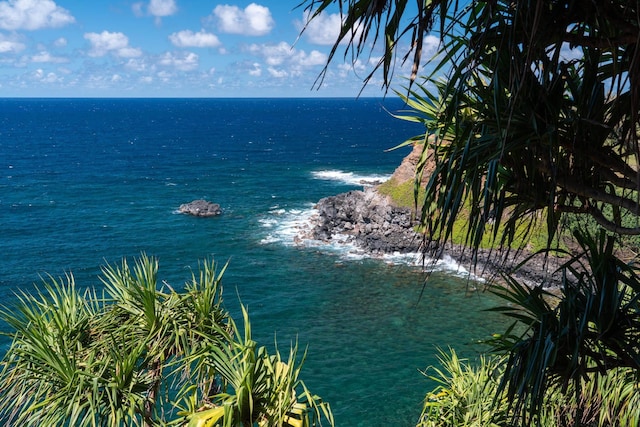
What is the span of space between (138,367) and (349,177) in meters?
68.1

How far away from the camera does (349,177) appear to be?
3068 inches

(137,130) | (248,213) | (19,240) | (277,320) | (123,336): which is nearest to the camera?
(123,336)

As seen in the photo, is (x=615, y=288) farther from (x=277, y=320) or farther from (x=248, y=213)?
(x=248, y=213)

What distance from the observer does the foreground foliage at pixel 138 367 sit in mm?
9148

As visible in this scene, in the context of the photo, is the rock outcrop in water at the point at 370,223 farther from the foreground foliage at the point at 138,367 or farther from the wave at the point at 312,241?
the foreground foliage at the point at 138,367

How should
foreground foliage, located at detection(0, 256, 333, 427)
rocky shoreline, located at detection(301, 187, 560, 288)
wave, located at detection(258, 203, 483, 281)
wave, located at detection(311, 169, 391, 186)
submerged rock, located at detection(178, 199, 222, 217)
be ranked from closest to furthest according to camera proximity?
foreground foliage, located at detection(0, 256, 333, 427), wave, located at detection(258, 203, 483, 281), rocky shoreline, located at detection(301, 187, 560, 288), submerged rock, located at detection(178, 199, 222, 217), wave, located at detection(311, 169, 391, 186)

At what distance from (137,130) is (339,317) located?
131 metres

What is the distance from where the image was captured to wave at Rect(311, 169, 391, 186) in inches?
2869

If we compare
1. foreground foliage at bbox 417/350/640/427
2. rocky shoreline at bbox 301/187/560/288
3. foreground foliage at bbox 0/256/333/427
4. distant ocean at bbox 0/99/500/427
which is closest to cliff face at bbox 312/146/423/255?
rocky shoreline at bbox 301/187/560/288

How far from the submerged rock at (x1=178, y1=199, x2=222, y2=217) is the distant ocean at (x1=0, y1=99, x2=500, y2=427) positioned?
2.88 ft

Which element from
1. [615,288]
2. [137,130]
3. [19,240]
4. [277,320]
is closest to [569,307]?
[615,288]

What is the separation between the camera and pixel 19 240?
49219 mm

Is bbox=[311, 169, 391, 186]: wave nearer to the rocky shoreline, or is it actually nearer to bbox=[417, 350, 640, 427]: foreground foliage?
the rocky shoreline

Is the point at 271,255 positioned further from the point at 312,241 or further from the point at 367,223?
the point at 367,223
